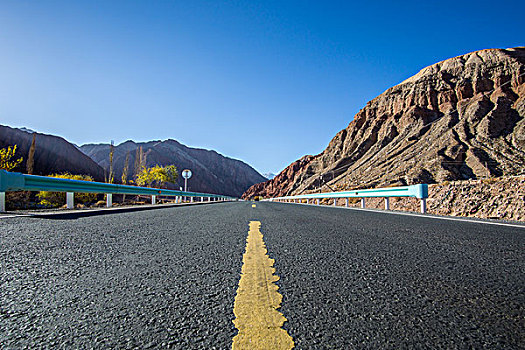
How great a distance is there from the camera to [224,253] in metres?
2.55

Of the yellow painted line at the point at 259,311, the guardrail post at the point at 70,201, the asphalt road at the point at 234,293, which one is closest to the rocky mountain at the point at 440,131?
the guardrail post at the point at 70,201

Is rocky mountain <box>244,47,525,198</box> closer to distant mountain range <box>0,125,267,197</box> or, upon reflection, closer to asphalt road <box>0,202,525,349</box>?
asphalt road <box>0,202,525,349</box>

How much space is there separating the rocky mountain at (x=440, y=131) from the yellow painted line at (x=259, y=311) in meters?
34.3

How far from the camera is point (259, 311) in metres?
1.30

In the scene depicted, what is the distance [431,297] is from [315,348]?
0.87 meters

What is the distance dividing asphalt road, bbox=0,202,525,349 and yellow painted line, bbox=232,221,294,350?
0.05m

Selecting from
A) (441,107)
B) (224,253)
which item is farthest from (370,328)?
(441,107)

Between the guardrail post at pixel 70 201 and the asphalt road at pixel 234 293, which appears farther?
the guardrail post at pixel 70 201

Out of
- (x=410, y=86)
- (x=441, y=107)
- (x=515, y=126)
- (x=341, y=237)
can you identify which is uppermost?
(x=410, y=86)

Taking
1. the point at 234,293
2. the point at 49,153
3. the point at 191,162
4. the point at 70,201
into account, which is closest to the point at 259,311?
the point at 234,293

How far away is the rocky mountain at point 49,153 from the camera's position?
233 feet

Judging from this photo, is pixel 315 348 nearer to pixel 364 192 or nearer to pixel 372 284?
pixel 372 284

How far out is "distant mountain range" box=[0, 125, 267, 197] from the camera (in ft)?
243

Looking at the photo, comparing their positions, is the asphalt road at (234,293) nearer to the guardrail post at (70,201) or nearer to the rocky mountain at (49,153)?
the guardrail post at (70,201)
